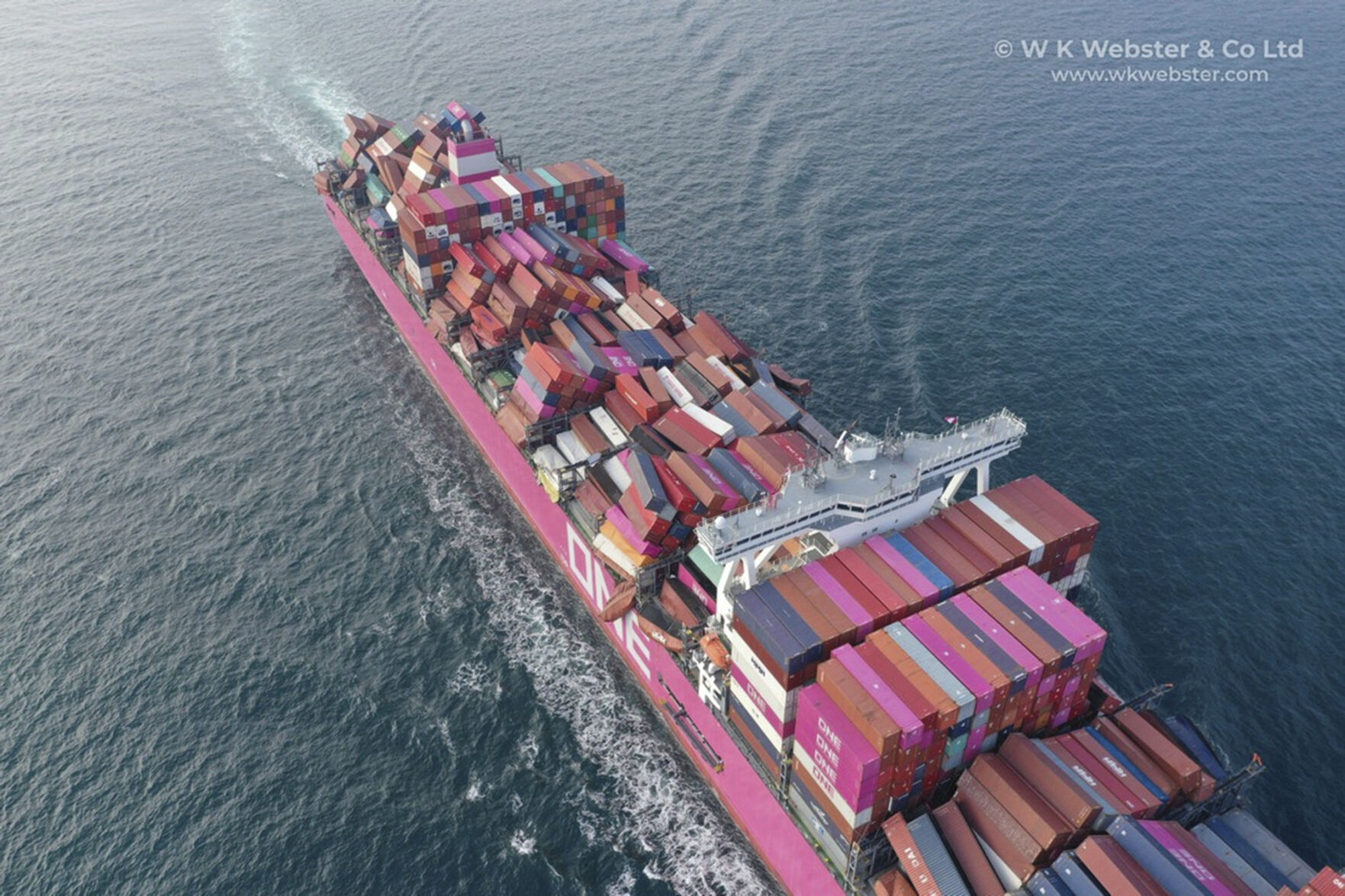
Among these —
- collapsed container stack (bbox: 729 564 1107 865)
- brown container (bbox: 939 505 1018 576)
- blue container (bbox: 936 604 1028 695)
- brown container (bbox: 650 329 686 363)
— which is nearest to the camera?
collapsed container stack (bbox: 729 564 1107 865)

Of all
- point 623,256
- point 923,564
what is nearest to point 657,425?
point 923,564

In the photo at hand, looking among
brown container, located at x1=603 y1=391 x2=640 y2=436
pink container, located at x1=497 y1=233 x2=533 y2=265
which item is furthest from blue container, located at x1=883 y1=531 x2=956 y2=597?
pink container, located at x1=497 y1=233 x2=533 y2=265

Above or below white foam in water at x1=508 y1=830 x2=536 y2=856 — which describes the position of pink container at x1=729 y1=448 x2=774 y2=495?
above

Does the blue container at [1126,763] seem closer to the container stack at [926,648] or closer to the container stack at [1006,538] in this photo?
the container stack at [926,648]

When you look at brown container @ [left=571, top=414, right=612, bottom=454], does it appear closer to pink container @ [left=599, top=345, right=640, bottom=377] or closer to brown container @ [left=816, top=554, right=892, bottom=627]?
pink container @ [left=599, top=345, right=640, bottom=377]

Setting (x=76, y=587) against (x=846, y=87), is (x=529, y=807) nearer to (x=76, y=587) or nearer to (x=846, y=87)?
(x=76, y=587)

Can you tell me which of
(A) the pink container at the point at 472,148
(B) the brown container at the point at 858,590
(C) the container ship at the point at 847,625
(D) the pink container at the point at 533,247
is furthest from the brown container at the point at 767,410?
(A) the pink container at the point at 472,148

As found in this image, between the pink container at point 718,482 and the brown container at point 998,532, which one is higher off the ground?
the brown container at point 998,532
